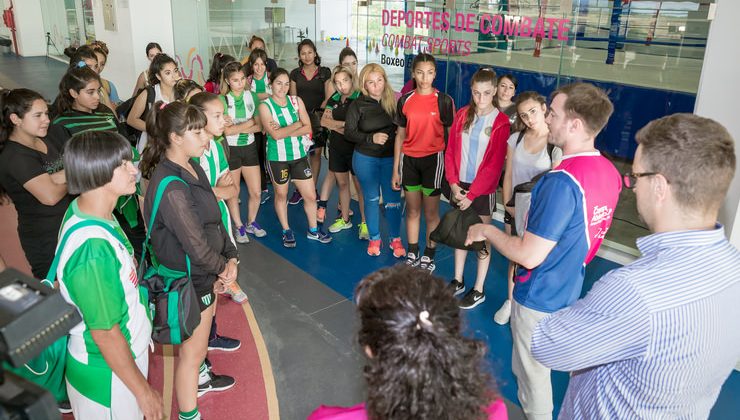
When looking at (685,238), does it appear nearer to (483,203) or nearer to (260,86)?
(483,203)

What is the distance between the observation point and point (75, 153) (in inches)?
84.8

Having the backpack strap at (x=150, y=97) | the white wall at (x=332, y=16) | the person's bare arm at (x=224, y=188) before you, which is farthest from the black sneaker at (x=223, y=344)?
the white wall at (x=332, y=16)

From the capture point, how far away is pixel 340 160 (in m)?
5.66

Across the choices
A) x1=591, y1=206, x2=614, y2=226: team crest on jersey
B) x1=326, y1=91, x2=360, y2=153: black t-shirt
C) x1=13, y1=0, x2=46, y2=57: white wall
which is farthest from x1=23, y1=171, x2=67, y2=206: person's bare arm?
x1=13, y1=0, x2=46, y2=57: white wall

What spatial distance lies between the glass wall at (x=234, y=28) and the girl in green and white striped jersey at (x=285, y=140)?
508 cm

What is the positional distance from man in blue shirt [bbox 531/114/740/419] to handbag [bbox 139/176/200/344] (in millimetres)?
1726

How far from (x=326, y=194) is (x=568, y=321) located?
469cm

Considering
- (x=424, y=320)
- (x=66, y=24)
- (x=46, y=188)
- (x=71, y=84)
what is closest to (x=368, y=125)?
(x=71, y=84)

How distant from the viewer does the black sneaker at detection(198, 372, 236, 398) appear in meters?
3.43

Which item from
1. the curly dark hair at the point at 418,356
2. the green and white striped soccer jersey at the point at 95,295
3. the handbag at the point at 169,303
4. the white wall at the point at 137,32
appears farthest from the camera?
the white wall at the point at 137,32

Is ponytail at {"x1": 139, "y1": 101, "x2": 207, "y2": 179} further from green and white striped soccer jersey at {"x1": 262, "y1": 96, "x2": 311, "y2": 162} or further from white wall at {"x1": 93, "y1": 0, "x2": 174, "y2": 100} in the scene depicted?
white wall at {"x1": 93, "y1": 0, "x2": 174, "y2": 100}

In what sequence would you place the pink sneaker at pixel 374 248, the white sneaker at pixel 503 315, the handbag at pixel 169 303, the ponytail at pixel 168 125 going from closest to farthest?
1. the handbag at pixel 169 303
2. the ponytail at pixel 168 125
3. the white sneaker at pixel 503 315
4. the pink sneaker at pixel 374 248

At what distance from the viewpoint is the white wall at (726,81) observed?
364 cm

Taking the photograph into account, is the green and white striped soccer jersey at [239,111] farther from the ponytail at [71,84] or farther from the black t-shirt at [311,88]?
the ponytail at [71,84]
